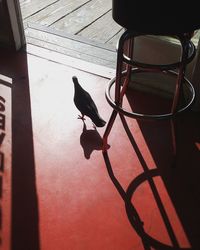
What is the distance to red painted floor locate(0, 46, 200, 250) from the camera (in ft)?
4.33

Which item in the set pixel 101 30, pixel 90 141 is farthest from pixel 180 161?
pixel 101 30

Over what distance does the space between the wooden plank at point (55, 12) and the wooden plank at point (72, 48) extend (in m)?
0.16

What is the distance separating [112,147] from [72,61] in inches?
33.4

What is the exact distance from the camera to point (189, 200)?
1.43m

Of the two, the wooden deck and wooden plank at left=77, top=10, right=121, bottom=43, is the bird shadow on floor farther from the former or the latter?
wooden plank at left=77, top=10, right=121, bottom=43

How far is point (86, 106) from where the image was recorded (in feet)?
5.64

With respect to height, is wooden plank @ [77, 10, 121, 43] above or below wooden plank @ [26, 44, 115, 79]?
above

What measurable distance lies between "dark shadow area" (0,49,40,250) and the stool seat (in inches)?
33.1

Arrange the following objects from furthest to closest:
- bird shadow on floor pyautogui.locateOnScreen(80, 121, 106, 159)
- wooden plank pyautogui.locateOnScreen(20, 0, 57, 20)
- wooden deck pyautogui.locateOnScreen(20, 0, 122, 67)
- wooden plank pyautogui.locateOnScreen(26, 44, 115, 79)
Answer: wooden plank pyautogui.locateOnScreen(20, 0, 57, 20) → wooden deck pyautogui.locateOnScreen(20, 0, 122, 67) → wooden plank pyautogui.locateOnScreen(26, 44, 115, 79) → bird shadow on floor pyautogui.locateOnScreen(80, 121, 106, 159)

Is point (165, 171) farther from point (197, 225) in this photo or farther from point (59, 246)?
point (59, 246)

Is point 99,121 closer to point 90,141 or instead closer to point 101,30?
point 90,141

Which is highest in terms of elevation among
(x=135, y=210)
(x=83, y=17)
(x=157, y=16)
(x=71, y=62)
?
(x=157, y=16)

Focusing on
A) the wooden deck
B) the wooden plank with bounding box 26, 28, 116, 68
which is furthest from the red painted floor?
the wooden deck

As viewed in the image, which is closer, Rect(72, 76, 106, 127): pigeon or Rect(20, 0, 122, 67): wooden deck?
Rect(72, 76, 106, 127): pigeon
